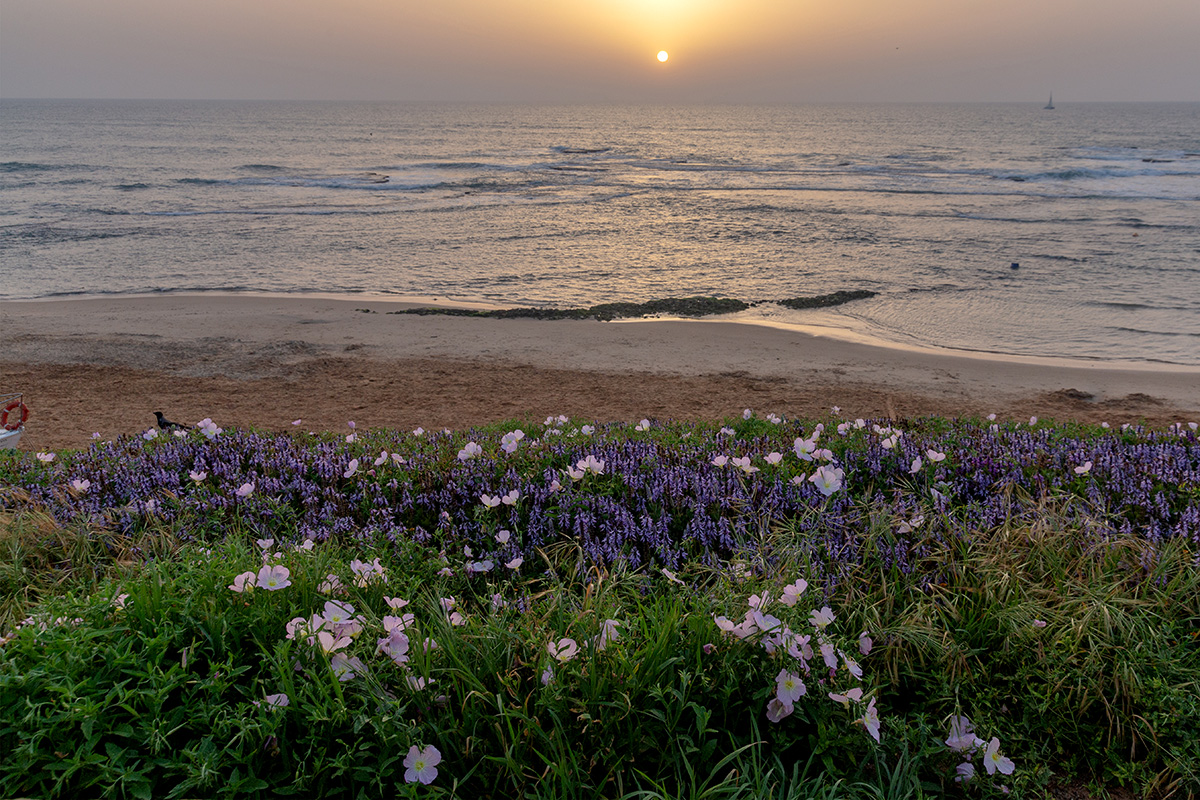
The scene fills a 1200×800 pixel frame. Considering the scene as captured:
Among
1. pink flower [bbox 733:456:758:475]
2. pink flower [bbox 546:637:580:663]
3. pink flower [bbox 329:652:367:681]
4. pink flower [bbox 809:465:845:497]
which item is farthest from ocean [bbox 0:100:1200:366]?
pink flower [bbox 329:652:367:681]

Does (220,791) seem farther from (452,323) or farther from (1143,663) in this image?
(452,323)

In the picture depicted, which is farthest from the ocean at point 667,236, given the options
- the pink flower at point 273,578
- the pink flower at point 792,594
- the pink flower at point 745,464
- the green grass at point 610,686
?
the pink flower at point 273,578

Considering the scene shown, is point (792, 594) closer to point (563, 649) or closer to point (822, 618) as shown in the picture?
point (822, 618)

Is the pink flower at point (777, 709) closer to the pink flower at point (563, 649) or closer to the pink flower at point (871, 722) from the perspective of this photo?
the pink flower at point (871, 722)

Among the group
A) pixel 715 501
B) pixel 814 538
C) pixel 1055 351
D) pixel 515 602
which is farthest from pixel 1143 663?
pixel 1055 351

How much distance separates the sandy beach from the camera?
9719 mm

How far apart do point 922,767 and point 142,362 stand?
531 inches

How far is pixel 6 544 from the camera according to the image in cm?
374

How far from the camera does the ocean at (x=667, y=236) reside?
17078 millimetres

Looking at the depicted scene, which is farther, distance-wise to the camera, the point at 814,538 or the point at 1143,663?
the point at 814,538

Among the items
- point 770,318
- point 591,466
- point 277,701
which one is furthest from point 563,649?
point 770,318

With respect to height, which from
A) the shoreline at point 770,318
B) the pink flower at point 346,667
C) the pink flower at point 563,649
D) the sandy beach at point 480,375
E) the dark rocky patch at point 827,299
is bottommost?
the sandy beach at point 480,375

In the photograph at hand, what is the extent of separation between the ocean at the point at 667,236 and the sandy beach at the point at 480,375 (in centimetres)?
234

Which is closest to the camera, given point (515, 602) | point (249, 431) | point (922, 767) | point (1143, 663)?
point (922, 767)
